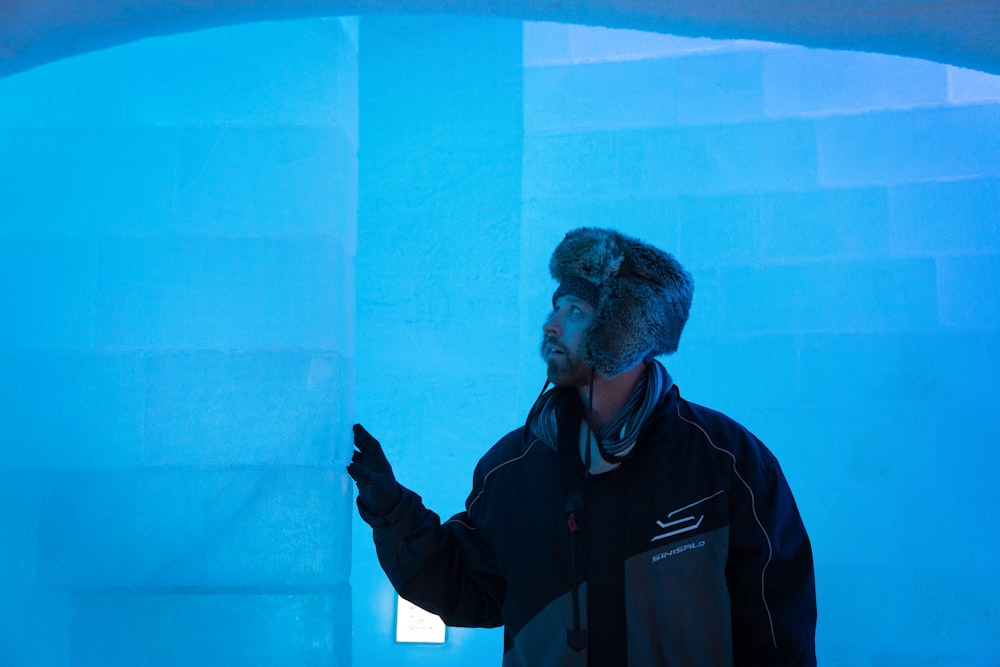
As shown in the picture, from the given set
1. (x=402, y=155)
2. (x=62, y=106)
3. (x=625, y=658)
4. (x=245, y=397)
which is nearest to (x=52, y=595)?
(x=245, y=397)

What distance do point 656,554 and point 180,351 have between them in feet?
4.45

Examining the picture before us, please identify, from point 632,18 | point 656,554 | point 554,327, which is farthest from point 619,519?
point 632,18

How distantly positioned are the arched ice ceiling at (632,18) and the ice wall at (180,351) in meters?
0.36

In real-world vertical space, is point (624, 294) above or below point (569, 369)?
above

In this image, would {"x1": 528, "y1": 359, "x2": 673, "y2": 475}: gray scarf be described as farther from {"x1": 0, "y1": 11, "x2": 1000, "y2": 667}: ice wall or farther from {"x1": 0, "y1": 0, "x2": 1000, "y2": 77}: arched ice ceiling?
{"x1": 0, "y1": 0, "x2": 1000, "y2": 77}: arched ice ceiling

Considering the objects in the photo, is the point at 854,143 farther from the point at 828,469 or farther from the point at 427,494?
the point at 427,494

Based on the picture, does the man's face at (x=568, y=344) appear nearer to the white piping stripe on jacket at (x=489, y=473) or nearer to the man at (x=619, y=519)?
the man at (x=619, y=519)

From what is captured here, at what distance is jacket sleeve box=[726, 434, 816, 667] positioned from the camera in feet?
5.56

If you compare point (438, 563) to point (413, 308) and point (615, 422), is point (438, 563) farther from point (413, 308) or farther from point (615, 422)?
point (413, 308)

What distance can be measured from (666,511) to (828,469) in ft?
3.38

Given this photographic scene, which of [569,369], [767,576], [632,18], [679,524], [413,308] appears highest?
[632,18]

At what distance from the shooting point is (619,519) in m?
1.76

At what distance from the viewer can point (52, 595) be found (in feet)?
7.45

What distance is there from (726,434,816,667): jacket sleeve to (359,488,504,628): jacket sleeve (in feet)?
1.71
